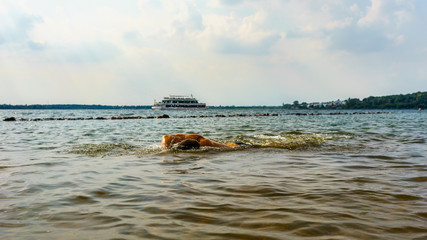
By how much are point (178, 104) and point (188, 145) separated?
12041 cm

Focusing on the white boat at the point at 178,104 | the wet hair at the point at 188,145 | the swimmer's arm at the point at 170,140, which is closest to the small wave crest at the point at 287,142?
the wet hair at the point at 188,145

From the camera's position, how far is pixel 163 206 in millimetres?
4289

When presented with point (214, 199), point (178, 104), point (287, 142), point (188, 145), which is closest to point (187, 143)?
point (188, 145)

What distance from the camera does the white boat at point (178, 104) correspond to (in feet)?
426

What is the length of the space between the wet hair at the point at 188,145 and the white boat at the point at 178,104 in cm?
11874

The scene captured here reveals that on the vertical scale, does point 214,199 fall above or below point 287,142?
above

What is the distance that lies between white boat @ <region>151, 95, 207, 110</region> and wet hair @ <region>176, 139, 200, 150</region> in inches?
4675

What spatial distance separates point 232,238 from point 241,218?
60cm

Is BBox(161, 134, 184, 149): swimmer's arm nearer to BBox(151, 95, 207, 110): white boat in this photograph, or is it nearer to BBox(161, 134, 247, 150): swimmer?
BBox(161, 134, 247, 150): swimmer

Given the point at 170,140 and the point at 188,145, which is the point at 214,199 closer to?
the point at 188,145

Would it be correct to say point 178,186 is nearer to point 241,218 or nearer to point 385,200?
point 241,218

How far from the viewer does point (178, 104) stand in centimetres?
13062

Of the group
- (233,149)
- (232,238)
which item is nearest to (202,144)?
(233,149)

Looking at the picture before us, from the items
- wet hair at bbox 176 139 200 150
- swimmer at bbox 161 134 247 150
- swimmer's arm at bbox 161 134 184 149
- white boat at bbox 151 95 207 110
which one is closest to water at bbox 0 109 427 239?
wet hair at bbox 176 139 200 150
